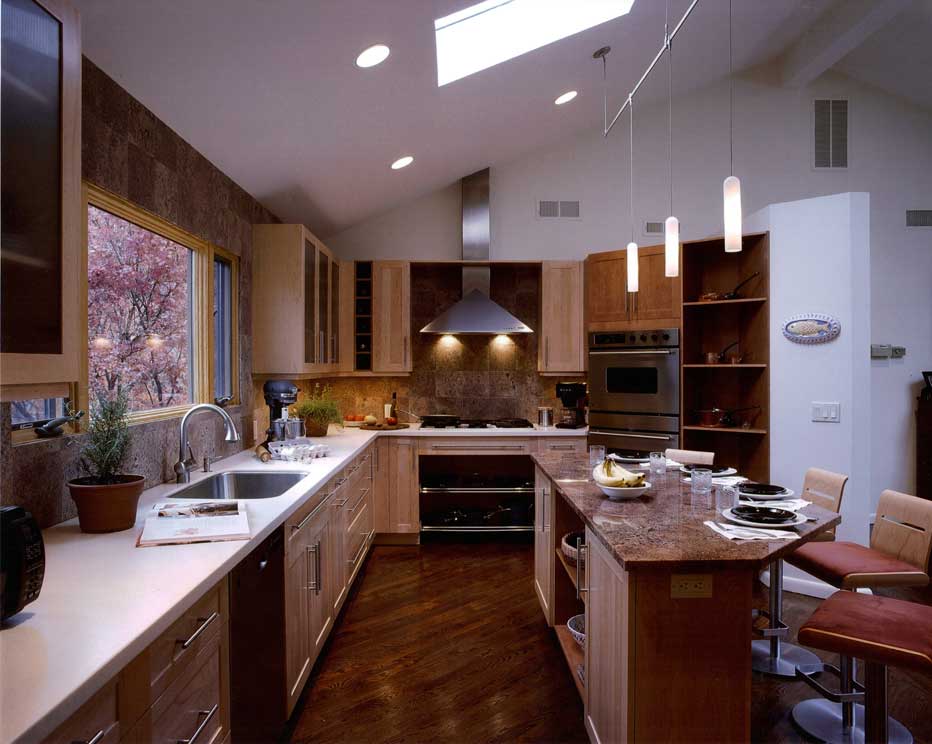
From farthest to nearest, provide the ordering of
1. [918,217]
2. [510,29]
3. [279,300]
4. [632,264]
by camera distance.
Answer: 1. [918,217]
2. [279,300]
3. [510,29]
4. [632,264]

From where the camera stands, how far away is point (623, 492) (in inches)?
88.1

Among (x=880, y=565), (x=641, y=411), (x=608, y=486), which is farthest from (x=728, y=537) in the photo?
(x=641, y=411)

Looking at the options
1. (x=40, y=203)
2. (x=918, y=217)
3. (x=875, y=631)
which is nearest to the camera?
(x=40, y=203)

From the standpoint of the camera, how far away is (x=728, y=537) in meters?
1.78

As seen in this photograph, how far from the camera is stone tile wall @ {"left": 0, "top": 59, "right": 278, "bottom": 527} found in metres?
1.67

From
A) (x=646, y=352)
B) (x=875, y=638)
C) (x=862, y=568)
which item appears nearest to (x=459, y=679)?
(x=875, y=638)

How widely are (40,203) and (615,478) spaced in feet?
6.75

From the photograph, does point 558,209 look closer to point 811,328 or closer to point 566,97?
point 566,97

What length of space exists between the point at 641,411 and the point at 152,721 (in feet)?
12.7

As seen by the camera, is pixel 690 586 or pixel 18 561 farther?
pixel 690 586

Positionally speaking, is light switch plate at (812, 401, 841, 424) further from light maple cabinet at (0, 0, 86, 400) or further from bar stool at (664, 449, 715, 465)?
light maple cabinet at (0, 0, 86, 400)

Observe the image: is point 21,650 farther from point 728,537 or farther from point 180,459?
point 728,537

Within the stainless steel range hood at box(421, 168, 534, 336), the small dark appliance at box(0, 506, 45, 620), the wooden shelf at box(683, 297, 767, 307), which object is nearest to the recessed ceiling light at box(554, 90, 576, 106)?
the stainless steel range hood at box(421, 168, 534, 336)

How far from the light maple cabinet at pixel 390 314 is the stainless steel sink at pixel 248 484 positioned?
2158 millimetres
